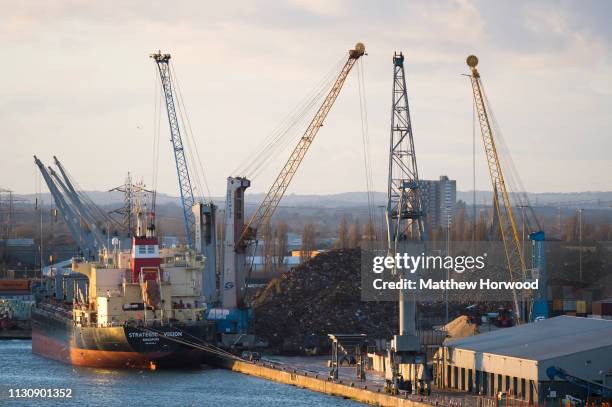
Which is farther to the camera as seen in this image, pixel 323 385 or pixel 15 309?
pixel 15 309

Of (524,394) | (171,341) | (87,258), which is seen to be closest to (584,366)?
(524,394)

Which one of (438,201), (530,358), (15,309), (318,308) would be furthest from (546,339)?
(438,201)

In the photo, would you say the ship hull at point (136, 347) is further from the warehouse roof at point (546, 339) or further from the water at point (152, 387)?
the warehouse roof at point (546, 339)

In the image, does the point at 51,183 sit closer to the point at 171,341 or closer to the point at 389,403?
the point at 171,341

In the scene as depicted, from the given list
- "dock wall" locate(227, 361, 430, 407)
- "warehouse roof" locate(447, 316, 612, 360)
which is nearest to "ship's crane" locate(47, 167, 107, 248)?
"dock wall" locate(227, 361, 430, 407)

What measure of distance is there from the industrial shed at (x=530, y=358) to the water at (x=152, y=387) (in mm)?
4709

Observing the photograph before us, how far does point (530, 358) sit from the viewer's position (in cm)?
4778

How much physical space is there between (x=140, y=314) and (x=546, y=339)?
23.8m

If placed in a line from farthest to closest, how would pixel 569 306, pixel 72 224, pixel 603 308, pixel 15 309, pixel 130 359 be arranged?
pixel 15 309
pixel 72 224
pixel 569 306
pixel 603 308
pixel 130 359

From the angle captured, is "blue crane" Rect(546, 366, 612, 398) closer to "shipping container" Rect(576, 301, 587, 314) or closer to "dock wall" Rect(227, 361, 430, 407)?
"dock wall" Rect(227, 361, 430, 407)

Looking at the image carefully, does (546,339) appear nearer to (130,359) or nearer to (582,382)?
(582,382)

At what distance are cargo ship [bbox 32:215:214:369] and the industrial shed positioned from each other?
16.4 meters

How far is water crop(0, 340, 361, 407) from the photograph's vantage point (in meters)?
53.5

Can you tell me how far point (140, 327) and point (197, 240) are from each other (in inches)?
755
